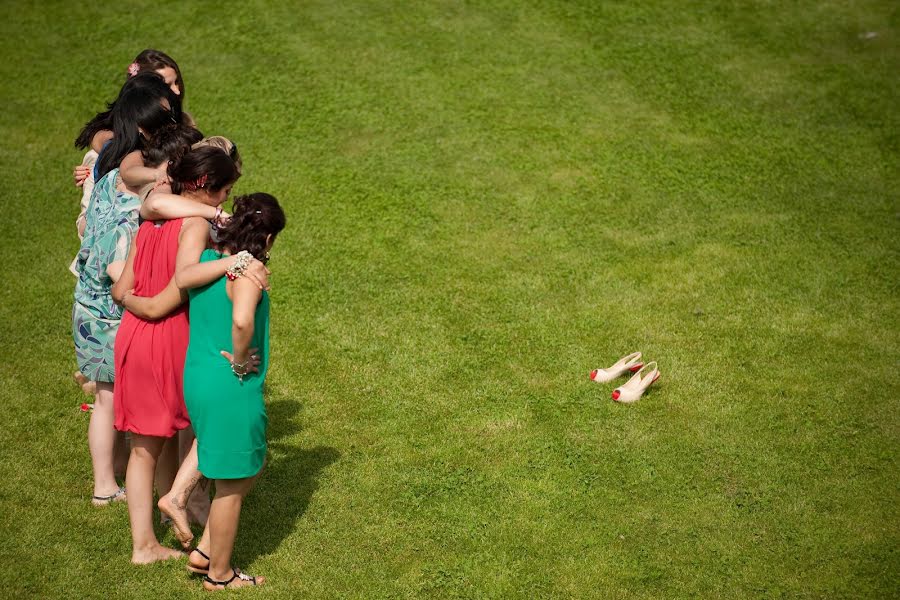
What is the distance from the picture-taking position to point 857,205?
9.88 m

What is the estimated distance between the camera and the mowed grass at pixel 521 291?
5.79 meters

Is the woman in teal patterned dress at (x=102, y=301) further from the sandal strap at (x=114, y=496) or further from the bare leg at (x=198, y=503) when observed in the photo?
the bare leg at (x=198, y=503)

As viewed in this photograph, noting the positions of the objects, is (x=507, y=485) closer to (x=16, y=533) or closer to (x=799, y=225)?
(x=16, y=533)

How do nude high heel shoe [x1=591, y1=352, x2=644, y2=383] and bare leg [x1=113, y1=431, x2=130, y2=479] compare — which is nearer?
bare leg [x1=113, y1=431, x2=130, y2=479]

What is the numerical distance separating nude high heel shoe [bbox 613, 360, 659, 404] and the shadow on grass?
7.21 ft

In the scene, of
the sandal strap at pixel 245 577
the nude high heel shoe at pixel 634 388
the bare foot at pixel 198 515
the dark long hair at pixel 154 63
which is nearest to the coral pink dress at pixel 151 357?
the bare foot at pixel 198 515

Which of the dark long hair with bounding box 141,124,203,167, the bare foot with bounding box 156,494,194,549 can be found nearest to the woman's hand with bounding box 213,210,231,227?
the dark long hair with bounding box 141,124,203,167

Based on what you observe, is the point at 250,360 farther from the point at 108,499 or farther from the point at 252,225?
the point at 108,499

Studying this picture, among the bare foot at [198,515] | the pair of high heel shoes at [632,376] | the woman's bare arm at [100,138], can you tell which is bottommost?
the pair of high heel shoes at [632,376]

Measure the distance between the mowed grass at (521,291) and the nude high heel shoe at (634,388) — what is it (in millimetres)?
101

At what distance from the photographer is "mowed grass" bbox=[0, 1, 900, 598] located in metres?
5.79

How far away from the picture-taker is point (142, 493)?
17.7 ft

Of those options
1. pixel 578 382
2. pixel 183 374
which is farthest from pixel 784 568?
pixel 183 374

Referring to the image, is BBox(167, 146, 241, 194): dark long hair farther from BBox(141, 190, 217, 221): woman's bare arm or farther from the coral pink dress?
the coral pink dress
